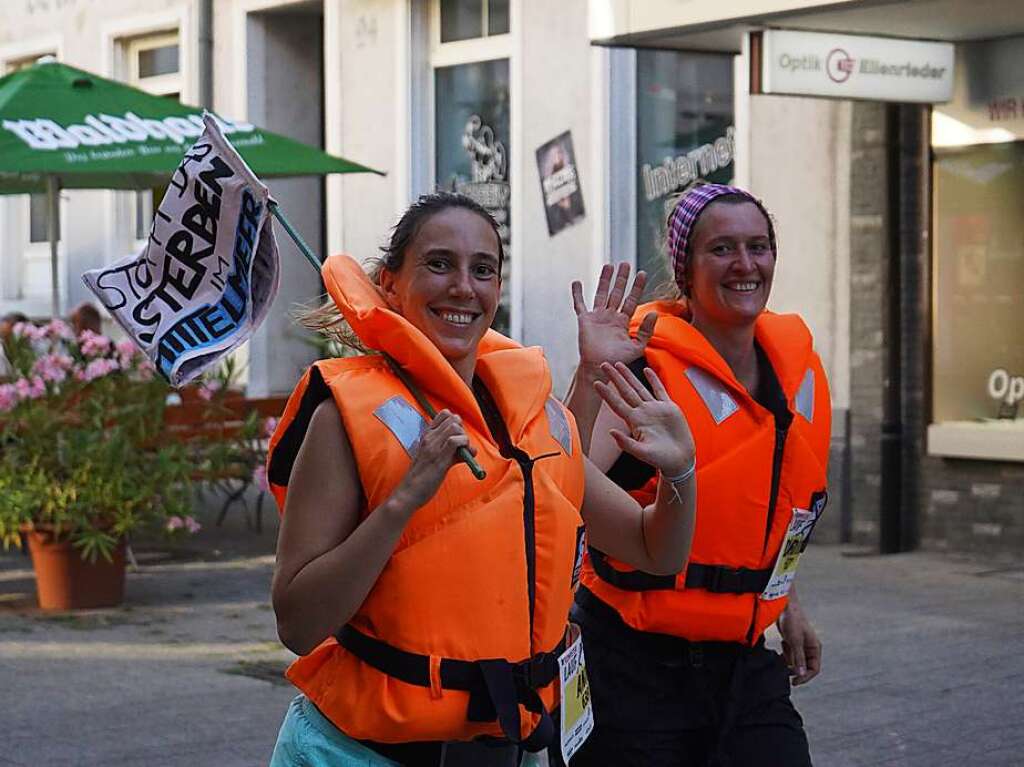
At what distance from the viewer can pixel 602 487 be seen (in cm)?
377

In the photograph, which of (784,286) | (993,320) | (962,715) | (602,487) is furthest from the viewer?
(784,286)

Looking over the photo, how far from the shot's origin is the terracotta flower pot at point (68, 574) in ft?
30.1

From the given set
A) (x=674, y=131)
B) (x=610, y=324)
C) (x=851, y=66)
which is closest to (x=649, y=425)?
(x=610, y=324)

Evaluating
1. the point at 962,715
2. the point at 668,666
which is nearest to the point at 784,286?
the point at 962,715

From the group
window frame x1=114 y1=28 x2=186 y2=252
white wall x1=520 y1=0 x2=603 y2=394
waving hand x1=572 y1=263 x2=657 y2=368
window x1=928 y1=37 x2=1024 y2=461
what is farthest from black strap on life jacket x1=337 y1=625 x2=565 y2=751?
window frame x1=114 y1=28 x2=186 y2=252

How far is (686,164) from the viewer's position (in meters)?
13.0

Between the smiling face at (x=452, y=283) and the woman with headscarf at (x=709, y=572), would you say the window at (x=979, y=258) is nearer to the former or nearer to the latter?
the woman with headscarf at (x=709, y=572)

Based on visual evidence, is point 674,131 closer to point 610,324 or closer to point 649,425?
point 610,324

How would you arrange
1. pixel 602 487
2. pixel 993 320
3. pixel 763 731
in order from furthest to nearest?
pixel 993 320
pixel 763 731
pixel 602 487

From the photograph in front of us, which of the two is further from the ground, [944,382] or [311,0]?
[311,0]

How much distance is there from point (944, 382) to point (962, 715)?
14.5 ft

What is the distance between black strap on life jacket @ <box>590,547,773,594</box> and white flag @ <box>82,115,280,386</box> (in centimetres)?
90

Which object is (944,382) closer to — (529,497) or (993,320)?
(993,320)

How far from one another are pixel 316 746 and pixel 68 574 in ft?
20.5
